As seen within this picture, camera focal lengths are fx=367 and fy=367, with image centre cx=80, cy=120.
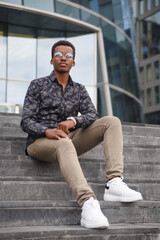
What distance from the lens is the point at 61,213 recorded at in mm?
3330

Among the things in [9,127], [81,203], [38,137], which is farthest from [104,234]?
[9,127]

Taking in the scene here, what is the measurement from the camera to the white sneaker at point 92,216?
2986 millimetres

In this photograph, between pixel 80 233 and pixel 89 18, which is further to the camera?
pixel 89 18

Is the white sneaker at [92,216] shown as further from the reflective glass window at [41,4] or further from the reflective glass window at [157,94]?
the reflective glass window at [157,94]

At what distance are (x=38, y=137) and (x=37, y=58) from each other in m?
10.7

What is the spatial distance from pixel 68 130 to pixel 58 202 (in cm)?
103

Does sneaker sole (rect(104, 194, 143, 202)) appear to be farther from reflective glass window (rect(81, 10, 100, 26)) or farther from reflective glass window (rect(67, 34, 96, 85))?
reflective glass window (rect(81, 10, 100, 26))

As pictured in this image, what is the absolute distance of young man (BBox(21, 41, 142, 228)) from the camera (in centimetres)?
346

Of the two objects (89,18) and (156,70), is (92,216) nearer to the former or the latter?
(89,18)

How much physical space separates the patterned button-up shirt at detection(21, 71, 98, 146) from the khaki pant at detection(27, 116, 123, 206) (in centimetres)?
13

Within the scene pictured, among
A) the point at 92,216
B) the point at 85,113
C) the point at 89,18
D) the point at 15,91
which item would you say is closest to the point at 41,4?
the point at 89,18

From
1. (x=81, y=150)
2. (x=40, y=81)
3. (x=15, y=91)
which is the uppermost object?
(x=15, y=91)

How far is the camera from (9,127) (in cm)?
564

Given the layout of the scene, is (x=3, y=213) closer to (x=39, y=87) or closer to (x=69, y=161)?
(x=69, y=161)
